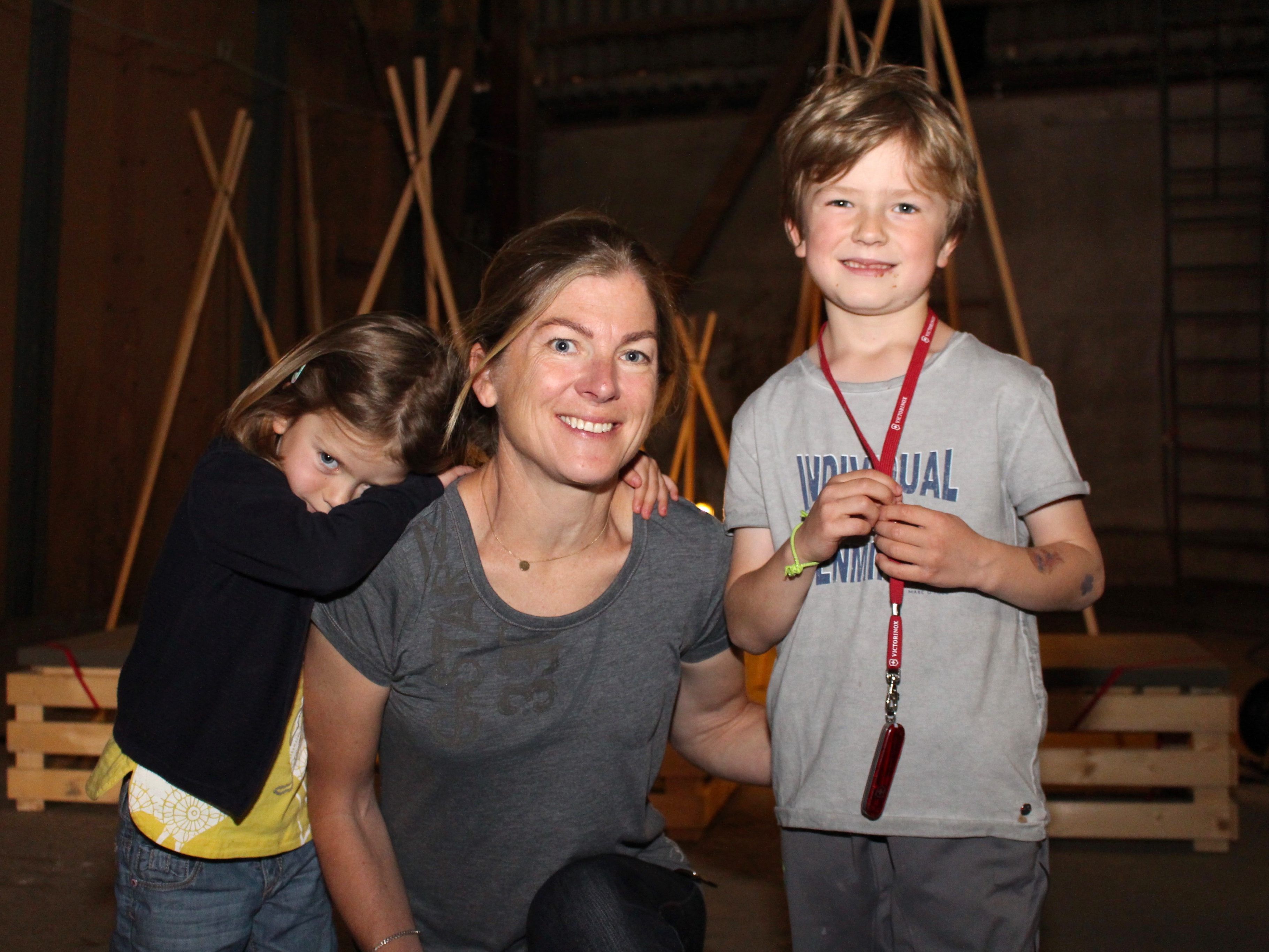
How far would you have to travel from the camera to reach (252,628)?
1.55 metres

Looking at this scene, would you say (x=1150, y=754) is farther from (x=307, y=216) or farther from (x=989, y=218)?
(x=307, y=216)

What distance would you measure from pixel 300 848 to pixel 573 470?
776 millimetres

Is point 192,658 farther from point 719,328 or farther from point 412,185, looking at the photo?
point 719,328

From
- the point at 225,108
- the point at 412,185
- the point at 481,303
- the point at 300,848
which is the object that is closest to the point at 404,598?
the point at 481,303

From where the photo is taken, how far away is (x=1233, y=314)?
6.91 metres

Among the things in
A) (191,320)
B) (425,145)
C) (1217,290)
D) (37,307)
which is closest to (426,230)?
(425,145)

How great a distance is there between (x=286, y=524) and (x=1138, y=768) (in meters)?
2.56

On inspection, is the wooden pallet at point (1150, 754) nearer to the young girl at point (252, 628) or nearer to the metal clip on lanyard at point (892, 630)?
the metal clip on lanyard at point (892, 630)

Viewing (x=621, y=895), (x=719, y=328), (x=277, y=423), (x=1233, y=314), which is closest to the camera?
(x=621, y=895)

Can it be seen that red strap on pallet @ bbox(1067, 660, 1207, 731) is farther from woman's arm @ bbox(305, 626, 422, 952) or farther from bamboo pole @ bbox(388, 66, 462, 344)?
bamboo pole @ bbox(388, 66, 462, 344)

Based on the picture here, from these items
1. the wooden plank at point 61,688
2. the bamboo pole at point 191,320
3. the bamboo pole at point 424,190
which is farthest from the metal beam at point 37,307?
the bamboo pole at point 424,190

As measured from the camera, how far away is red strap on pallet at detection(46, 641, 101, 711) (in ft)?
10.7

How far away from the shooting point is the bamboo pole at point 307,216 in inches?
190

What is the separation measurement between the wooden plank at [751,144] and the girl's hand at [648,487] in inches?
229
